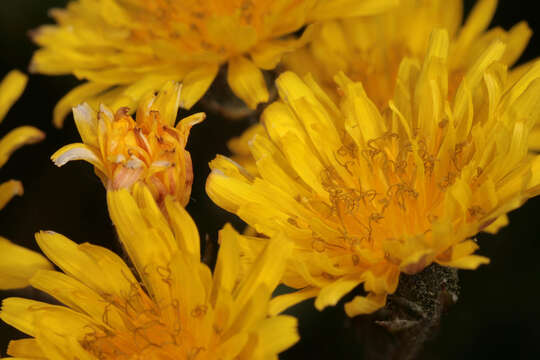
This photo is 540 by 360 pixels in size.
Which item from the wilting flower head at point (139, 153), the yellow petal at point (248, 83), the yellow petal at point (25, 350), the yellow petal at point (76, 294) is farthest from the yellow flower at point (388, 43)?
the yellow petal at point (25, 350)

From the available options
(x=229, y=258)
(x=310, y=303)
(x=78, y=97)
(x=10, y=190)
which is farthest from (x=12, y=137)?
(x=310, y=303)

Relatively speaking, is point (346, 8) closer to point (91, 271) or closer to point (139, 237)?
point (139, 237)

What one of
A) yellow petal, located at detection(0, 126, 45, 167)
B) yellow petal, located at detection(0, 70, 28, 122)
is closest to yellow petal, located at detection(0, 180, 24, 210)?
yellow petal, located at detection(0, 126, 45, 167)

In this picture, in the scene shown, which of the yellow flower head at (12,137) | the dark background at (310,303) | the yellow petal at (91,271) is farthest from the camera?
the dark background at (310,303)

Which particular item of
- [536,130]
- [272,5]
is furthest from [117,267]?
[536,130]

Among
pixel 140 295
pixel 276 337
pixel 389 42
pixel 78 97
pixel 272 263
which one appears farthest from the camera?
pixel 389 42

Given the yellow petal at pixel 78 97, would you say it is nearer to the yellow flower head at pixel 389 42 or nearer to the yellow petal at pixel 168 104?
the yellow petal at pixel 168 104

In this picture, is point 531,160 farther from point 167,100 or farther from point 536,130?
point 167,100
